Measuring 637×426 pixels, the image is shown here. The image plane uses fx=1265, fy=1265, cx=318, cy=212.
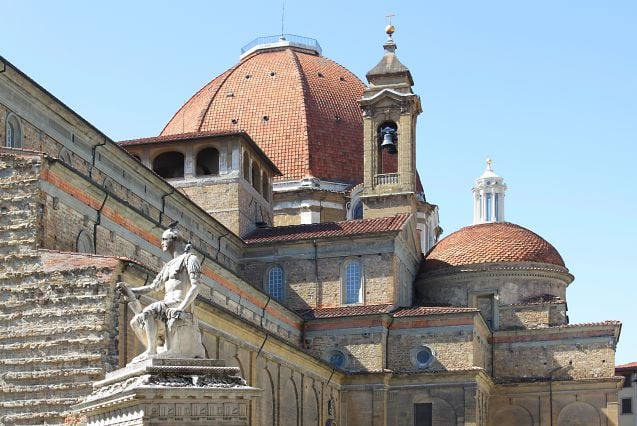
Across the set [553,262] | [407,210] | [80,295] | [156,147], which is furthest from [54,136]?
[553,262]

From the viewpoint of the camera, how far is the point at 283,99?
74750 millimetres

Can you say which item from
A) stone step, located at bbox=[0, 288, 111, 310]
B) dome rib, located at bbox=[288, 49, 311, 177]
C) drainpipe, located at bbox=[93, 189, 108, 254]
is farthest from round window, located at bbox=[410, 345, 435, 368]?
stone step, located at bbox=[0, 288, 111, 310]

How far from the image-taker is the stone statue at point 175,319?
18.5 meters

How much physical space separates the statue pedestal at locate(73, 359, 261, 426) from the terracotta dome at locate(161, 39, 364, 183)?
53210mm

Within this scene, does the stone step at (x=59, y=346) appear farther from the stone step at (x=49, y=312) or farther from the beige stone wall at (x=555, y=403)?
the beige stone wall at (x=555, y=403)

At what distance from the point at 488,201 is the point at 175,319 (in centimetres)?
5355

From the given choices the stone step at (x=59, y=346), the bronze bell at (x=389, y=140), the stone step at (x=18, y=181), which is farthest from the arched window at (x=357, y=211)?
the stone step at (x=59, y=346)

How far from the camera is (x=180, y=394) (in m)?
17.8

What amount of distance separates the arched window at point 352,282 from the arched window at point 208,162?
8115mm

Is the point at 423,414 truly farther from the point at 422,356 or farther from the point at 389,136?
the point at 389,136

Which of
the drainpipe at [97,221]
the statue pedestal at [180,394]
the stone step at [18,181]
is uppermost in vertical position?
the stone step at [18,181]

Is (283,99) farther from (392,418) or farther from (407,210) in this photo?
(392,418)

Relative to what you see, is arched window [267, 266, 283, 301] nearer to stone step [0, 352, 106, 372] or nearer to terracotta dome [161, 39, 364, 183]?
terracotta dome [161, 39, 364, 183]

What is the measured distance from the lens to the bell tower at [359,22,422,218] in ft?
206
